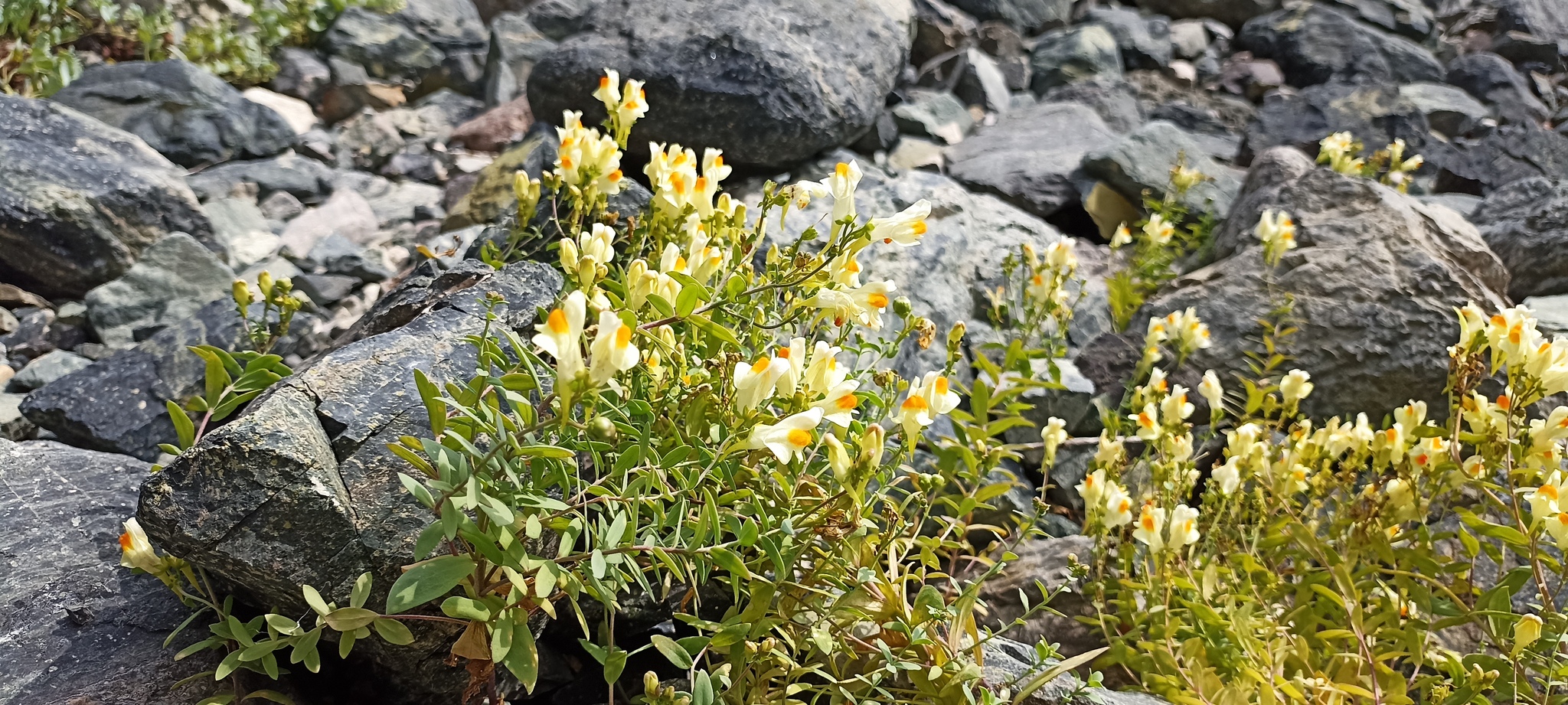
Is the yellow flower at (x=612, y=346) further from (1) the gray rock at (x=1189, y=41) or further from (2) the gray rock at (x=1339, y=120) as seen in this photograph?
(1) the gray rock at (x=1189, y=41)

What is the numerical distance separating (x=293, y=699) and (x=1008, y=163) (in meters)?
4.37

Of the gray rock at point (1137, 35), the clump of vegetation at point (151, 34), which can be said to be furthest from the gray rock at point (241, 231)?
the gray rock at point (1137, 35)

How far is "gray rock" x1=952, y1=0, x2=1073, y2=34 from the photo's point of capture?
8430 mm

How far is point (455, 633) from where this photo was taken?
1.83 metres

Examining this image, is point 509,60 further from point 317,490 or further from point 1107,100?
point 317,490

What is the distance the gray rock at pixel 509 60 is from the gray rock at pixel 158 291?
2535mm

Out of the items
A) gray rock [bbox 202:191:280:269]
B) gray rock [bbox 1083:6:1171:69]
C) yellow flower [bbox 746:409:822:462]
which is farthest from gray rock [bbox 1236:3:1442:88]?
yellow flower [bbox 746:409:822:462]

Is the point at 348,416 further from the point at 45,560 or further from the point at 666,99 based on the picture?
the point at 666,99

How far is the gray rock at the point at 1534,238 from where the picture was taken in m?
4.01

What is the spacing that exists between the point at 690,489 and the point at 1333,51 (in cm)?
835

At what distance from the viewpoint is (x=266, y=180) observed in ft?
15.9

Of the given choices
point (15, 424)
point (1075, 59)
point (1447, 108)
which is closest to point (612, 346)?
point (15, 424)

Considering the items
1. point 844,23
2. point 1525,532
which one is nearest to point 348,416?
point 1525,532

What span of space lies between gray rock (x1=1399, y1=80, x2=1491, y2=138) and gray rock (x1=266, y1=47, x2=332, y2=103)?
7.05m
